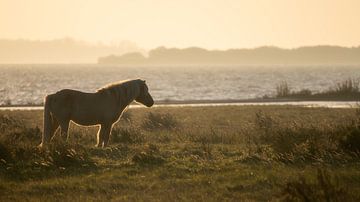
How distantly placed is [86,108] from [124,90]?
1.32 metres

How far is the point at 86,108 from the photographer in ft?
50.0

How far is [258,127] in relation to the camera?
71.2ft

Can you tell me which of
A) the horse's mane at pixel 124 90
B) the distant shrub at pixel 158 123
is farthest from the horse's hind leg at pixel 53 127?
the distant shrub at pixel 158 123

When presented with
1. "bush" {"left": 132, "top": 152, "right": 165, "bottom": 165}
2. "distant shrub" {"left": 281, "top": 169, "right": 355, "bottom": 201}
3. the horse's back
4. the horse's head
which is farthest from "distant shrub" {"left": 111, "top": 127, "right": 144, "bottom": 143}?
"distant shrub" {"left": 281, "top": 169, "right": 355, "bottom": 201}

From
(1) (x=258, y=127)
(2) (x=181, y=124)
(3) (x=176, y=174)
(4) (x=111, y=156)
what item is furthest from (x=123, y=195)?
(2) (x=181, y=124)

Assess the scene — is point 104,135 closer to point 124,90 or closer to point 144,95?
point 124,90

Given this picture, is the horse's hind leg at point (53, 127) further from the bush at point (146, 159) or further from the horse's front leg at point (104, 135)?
the bush at point (146, 159)

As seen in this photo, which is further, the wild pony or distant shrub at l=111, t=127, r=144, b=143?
distant shrub at l=111, t=127, r=144, b=143

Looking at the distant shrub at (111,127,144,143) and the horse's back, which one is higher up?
the horse's back

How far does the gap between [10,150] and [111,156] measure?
2.47m

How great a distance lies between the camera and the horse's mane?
51.8ft

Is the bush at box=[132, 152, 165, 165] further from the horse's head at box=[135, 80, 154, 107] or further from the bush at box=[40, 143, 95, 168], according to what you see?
the horse's head at box=[135, 80, 154, 107]

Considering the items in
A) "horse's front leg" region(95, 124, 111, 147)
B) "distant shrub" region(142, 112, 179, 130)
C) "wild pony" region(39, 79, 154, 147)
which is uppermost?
"wild pony" region(39, 79, 154, 147)

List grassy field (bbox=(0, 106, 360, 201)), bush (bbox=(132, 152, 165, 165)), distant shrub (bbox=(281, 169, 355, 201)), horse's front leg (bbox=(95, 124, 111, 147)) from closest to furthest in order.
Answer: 1. distant shrub (bbox=(281, 169, 355, 201))
2. grassy field (bbox=(0, 106, 360, 201))
3. bush (bbox=(132, 152, 165, 165))
4. horse's front leg (bbox=(95, 124, 111, 147))
